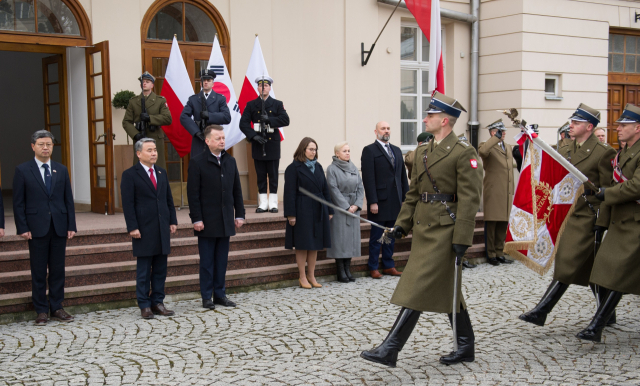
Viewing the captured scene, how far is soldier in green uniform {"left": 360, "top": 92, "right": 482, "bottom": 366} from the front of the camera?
4250mm

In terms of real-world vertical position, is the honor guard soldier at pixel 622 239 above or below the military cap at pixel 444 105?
below

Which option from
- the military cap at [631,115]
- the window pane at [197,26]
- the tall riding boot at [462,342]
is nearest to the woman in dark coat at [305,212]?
the tall riding boot at [462,342]

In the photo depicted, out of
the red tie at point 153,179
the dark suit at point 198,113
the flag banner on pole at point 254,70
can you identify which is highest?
the flag banner on pole at point 254,70

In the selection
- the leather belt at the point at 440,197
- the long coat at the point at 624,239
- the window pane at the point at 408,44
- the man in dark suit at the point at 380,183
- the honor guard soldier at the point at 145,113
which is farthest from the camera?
the window pane at the point at 408,44

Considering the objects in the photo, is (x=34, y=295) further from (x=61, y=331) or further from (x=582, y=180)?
(x=582, y=180)

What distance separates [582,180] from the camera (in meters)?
5.08

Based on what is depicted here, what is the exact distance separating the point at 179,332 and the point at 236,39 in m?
6.04

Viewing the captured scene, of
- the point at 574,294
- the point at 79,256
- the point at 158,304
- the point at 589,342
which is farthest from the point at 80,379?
the point at 574,294

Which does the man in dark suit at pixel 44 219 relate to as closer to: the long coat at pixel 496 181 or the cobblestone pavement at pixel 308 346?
the cobblestone pavement at pixel 308 346

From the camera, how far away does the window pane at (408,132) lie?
12297 mm

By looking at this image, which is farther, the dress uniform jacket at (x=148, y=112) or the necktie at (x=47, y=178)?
the dress uniform jacket at (x=148, y=112)

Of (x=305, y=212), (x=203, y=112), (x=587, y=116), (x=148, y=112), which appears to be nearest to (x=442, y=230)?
(x=587, y=116)

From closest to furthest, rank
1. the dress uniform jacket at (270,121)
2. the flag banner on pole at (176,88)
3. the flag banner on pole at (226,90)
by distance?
the dress uniform jacket at (270,121) → the flag banner on pole at (176,88) → the flag banner on pole at (226,90)

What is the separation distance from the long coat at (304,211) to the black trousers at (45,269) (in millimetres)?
2415
